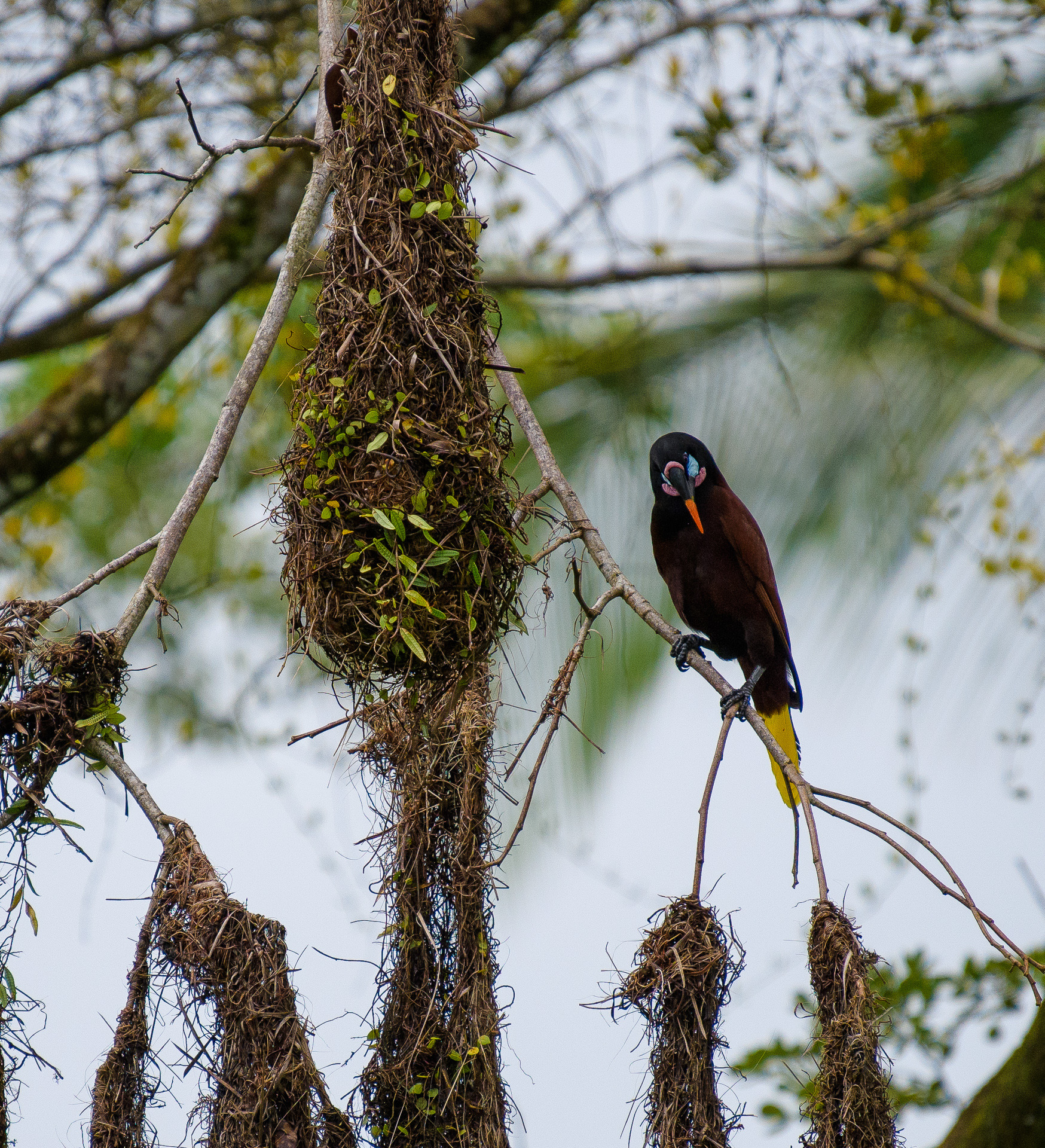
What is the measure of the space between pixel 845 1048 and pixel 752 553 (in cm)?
164

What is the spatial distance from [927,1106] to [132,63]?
5.15 meters

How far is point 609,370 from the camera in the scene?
4.40 metres

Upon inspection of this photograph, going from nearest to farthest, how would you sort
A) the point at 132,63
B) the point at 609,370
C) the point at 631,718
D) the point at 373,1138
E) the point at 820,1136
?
the point at 820,1136
the point at 373,1138
the point at 631,718
the point at 609,370
the point at 132,63

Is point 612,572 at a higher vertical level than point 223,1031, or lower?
higher

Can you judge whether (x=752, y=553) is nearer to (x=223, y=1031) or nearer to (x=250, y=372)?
(x=250, y=372)

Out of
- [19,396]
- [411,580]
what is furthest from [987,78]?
[19,396]

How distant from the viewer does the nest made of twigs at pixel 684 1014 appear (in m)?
1.80

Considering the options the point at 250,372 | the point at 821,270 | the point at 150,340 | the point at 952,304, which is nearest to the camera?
the point at 250,372

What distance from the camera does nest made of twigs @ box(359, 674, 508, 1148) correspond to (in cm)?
208

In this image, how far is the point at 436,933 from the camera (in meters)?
2.22

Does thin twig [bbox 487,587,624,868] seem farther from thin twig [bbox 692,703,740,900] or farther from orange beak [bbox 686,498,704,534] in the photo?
orange beak [bbox 686,498,704,534]

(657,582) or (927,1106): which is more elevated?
(657,582)

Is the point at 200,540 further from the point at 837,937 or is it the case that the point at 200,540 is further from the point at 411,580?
the point at 837,937

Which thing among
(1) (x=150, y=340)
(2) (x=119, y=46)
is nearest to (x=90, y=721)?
(1) (x=150, y=340)
